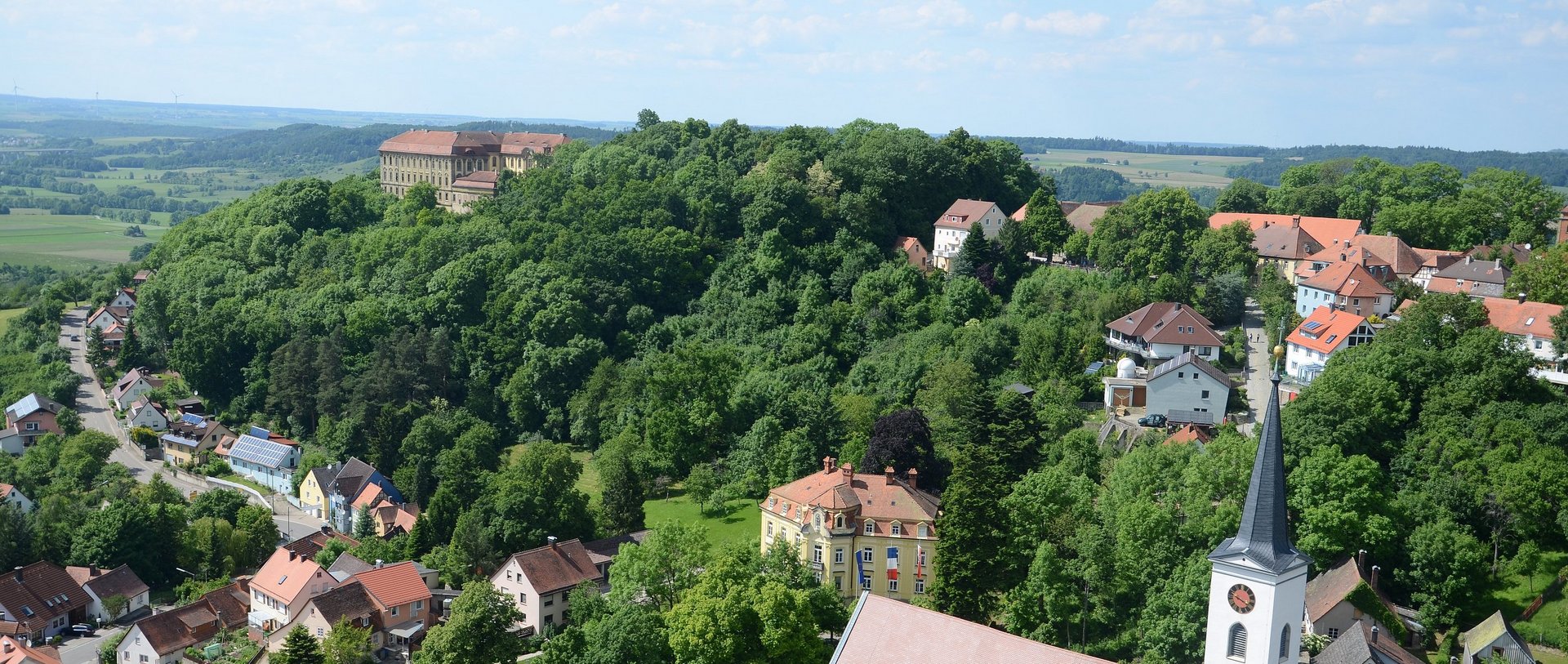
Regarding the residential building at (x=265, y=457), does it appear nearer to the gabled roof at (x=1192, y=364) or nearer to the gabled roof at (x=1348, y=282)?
the gabled roof at (x=1192, y=364)

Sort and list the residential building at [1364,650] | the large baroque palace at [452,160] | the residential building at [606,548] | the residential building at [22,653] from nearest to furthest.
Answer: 1. the residential building at [1364,650]
2. the residential building at [22,653]
3. the residential building at [606,548]
4. the large baroque palace at [452,160]

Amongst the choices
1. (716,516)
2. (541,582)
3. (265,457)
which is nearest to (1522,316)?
(716,516)

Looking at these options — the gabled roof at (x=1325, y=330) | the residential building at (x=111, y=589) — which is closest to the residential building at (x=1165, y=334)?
the gabled roof at (x=1325, y=330)

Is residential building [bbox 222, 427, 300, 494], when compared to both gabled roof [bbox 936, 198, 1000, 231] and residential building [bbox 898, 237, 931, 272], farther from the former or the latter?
gabled roof [bbox 936, 198, 1000, 231]

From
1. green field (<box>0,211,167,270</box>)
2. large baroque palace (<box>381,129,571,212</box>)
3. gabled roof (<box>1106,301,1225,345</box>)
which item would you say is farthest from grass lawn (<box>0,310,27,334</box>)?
gabled roof (<box>1106,301,1225,345</box>)

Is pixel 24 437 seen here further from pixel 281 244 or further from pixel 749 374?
pixel 749 374

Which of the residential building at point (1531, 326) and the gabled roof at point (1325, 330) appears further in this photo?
the gabled roof at point (1325, 330)

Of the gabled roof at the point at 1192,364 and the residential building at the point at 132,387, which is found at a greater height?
the gabled roof at the point at 1192,364
